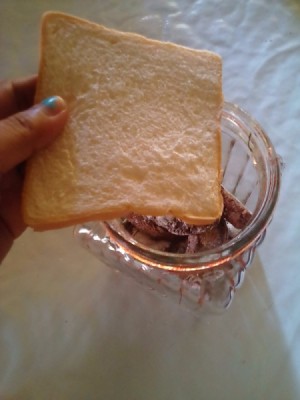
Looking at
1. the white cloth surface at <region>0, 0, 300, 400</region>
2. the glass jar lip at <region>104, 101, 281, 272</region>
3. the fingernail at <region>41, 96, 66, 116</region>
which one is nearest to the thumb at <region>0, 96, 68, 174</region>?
the fingernail at <region>41, 96, 66, 116</region>

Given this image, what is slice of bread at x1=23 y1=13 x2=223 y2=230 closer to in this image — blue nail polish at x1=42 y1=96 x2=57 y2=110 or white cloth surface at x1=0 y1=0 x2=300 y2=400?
blue nail polish at x1=42 y1=96 x2=57 y2=110

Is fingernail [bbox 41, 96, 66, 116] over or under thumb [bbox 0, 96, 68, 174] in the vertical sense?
over

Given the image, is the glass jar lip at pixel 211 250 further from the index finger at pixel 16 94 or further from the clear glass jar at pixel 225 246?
the index finger at pixel 16 94

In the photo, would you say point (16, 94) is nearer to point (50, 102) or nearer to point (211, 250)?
point (50, 102)

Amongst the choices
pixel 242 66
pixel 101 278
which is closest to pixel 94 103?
pixel 101 278

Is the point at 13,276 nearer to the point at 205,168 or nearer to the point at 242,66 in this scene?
the point at 205,168

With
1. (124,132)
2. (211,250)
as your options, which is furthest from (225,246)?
(124,132)
